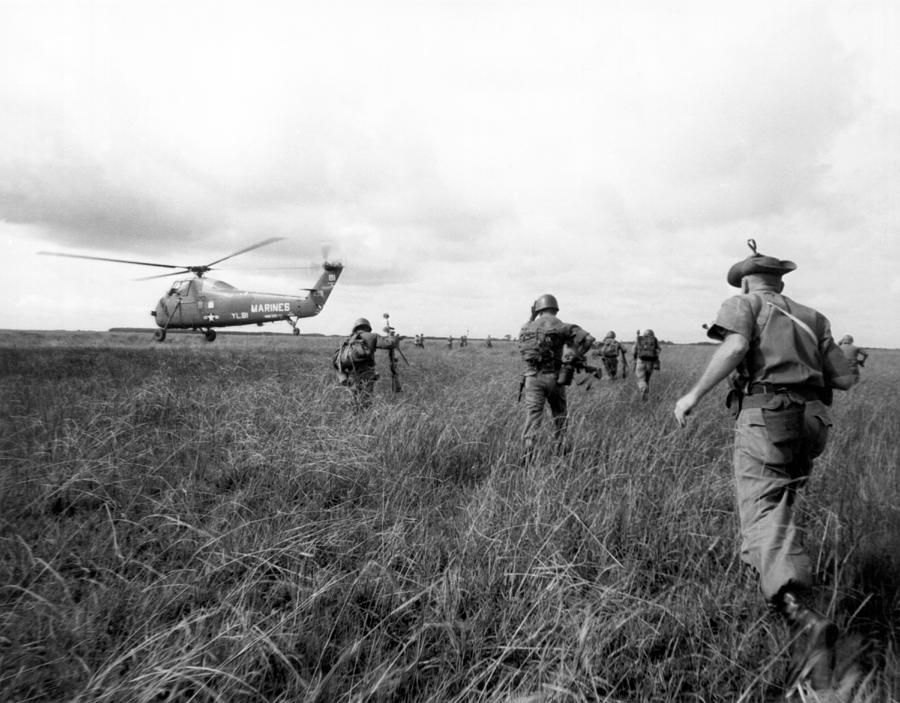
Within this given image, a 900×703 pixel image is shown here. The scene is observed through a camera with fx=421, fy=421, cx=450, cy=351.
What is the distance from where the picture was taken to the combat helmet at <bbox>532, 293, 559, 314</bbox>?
18.3 feet

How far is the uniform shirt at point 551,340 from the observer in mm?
5238

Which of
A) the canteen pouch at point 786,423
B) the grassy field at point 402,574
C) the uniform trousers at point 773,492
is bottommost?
the grassy field at point 402,574

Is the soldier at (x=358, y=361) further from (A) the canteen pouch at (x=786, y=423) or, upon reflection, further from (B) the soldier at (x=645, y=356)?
(B) the soldier at (x=645, y=356)

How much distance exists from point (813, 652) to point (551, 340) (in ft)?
12.9

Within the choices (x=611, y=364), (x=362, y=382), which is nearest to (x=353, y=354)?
(x=362, y=382)

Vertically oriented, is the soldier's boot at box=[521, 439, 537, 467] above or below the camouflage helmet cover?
below

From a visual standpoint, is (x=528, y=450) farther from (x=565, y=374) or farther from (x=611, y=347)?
(x=611, y=347)

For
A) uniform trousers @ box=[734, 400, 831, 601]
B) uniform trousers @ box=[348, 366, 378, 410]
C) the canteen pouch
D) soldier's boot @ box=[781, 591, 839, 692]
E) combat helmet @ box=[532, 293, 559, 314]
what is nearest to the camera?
soldier's boot @ box=[781, 591, 839, 692]

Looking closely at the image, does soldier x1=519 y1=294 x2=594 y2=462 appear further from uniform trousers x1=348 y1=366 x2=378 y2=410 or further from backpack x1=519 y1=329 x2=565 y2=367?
uniform trousers x1=348 y1=366 x2=378 y2=410

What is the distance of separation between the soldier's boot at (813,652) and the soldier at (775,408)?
0.42 feet

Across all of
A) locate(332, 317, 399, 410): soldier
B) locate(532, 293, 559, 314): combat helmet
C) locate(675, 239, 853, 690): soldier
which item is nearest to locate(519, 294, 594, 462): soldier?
locate(532, 293, 559, 314): combat helmet

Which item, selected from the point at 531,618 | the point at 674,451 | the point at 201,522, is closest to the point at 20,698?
the point at 201,522

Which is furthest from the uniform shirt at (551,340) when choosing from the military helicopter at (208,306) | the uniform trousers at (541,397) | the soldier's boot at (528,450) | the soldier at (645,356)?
the military helicopter at (208,306)

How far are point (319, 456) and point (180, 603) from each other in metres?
1.60
